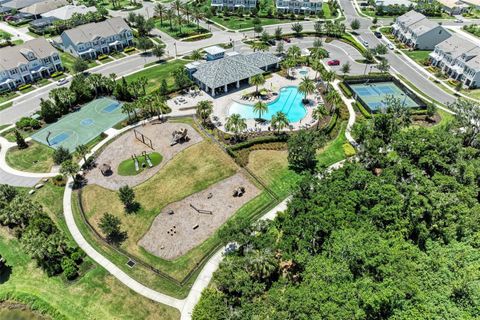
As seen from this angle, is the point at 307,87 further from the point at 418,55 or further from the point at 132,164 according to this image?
the point at 418,55

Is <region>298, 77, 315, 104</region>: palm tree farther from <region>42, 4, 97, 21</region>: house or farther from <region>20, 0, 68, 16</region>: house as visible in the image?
<region>20, 0, 68, 16</region>: house

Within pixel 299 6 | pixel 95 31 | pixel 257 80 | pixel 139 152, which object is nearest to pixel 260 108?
pixel 257 80

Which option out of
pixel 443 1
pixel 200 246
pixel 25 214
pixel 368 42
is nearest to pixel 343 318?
pixel 200 246

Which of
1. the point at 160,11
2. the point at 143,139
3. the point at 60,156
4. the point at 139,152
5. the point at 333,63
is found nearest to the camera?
the point at 60,156

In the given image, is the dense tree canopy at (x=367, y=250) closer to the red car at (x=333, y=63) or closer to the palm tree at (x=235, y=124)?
the palm tree at (x=235, y=124)

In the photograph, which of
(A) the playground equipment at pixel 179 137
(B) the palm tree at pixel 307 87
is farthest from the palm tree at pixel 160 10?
(A) the playground equipment at pixel 179 137

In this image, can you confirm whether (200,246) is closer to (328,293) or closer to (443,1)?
(328,293)

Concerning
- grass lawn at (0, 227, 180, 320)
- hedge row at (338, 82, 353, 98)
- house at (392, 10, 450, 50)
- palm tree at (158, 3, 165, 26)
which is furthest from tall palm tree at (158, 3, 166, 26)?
grass lawn at (0, 227, 180, 320)
